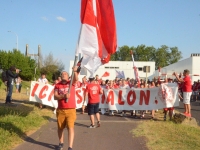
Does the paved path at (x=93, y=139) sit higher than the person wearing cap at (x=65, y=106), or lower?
lower

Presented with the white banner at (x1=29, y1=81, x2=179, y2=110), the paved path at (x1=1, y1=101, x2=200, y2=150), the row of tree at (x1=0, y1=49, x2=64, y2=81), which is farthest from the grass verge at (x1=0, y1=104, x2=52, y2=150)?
the row of tree at (x1=0, y1=49, x2=64, y2=81)

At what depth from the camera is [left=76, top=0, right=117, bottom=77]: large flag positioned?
742cm

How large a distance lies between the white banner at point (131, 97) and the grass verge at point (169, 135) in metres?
2.01

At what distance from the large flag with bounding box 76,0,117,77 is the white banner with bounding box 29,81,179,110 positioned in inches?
201

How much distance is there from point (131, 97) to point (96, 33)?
710 centimetres

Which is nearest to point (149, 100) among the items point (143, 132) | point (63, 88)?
point (143, 132)

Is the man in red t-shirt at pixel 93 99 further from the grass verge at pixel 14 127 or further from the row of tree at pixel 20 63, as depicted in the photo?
the row of tree at pixel 20 63

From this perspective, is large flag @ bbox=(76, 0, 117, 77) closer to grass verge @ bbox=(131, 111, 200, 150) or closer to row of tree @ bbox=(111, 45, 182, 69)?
grass verge @ bbox=(131, 111, 200, 150)

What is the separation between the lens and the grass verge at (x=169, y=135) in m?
7.84

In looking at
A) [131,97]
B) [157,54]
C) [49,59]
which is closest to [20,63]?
[49,59]

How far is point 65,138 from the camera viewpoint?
28.5ft

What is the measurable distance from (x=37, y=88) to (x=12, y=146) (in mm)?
7668

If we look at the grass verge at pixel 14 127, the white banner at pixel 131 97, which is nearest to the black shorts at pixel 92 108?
the grass verge at pixel 14 127

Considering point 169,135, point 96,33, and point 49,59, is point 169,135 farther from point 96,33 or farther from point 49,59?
point 49,59
